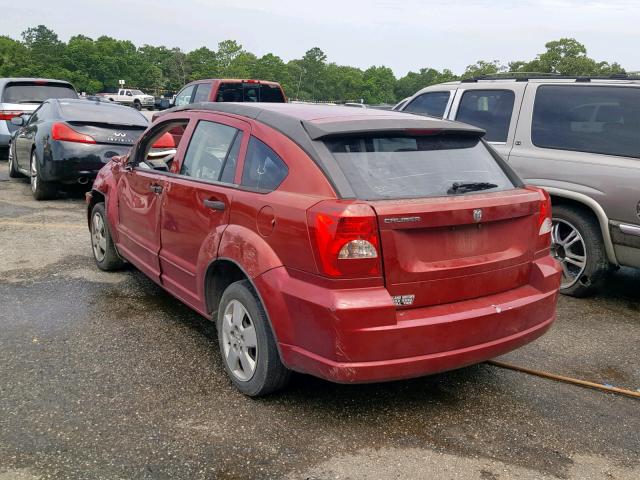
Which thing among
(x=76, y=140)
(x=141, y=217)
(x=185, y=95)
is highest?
(x=185, y=95)

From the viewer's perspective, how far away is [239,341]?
3.59 m

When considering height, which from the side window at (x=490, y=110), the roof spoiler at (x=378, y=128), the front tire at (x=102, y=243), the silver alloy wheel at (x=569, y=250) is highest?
the side window at (x=490, y=110)

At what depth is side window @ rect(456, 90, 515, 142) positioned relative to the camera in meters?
6.10

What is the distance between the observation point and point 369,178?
3207 mm

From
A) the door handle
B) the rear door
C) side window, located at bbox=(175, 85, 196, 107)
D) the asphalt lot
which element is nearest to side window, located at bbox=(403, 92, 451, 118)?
the rear door

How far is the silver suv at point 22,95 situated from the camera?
42.0 ft

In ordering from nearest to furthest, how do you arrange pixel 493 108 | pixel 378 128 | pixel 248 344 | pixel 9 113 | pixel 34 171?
1. pixel 378 128
2. pixel 248 344
3. pixel 493 108
4. pixel 34 171
5. pixel 9 113

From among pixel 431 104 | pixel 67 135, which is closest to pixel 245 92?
pixel 67 135

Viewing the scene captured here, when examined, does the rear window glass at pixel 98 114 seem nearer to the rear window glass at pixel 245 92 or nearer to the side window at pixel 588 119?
the rear window glass at pixel 245 92

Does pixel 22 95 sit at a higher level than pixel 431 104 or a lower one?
lower

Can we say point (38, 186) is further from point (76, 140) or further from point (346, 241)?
point (346, 241)

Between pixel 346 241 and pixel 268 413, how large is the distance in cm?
110

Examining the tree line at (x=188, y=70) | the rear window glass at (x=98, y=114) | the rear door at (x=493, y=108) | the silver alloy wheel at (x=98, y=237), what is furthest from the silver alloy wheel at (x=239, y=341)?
Answer: the tree line at (x=188, y=70)

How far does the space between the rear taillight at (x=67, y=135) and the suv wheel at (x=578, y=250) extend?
6.34 m
